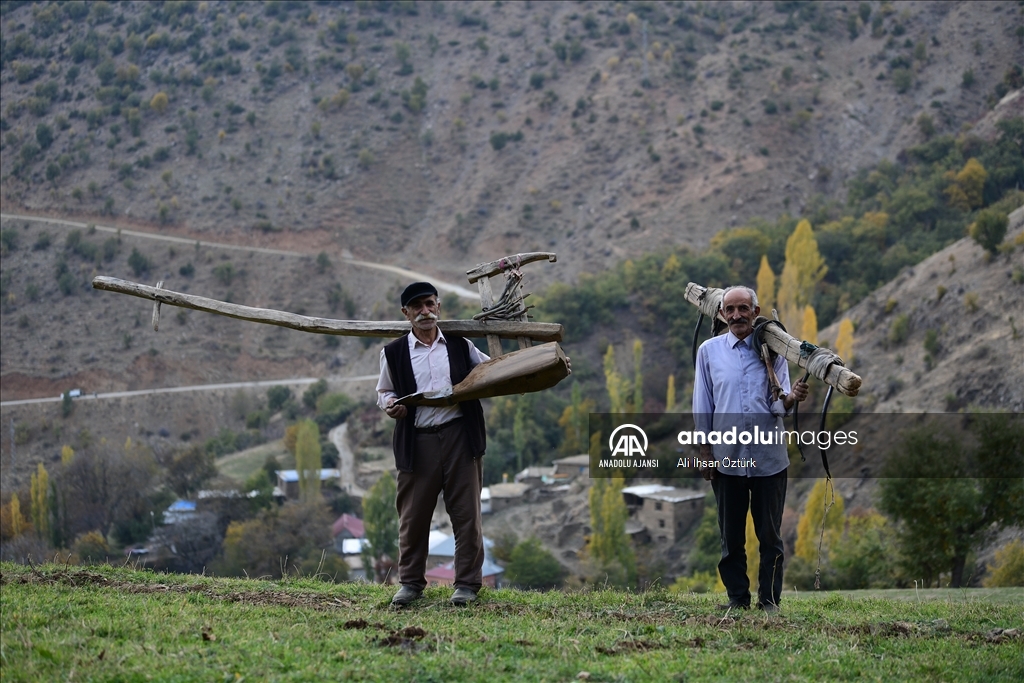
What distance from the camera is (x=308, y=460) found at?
4091 cm

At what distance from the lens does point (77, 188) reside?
63.9 m

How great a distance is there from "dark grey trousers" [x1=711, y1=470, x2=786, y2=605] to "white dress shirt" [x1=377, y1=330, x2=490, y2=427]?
1873 millimetres

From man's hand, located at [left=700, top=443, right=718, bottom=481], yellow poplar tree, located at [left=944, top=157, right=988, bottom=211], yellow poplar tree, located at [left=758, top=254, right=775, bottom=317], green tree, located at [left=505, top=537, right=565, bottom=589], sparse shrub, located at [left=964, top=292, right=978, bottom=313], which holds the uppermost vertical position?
yellow poplar tree, located at [left=944, top=157, right=988, bottom=211]

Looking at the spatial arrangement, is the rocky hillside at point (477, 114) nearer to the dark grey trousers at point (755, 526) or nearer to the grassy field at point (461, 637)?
the dark grey trousers at point (755, 526)

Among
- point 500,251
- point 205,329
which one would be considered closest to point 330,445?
point 205,329

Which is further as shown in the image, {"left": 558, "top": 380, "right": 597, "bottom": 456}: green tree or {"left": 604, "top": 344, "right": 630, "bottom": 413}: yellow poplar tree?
{"left": 558, "top": 380, "right": 597, "bottom": 456}: green tree

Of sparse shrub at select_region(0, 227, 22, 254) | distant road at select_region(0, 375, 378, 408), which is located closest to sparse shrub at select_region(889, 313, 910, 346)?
distant road at select_region(0, 375, 378, 408)

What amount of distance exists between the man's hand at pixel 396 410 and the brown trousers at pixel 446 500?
182 millimetres

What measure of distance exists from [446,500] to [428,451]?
0.35 meters

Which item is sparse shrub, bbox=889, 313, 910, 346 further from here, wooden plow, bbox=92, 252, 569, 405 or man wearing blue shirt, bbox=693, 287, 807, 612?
wooden plow, bbox=92, 252, 569, 405

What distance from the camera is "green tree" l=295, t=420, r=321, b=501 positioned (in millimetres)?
40281

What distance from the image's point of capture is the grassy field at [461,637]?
4.39 meters

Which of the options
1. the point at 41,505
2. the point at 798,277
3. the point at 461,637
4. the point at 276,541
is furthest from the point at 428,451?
the point at 798,277

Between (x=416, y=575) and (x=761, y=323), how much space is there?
2876mm
